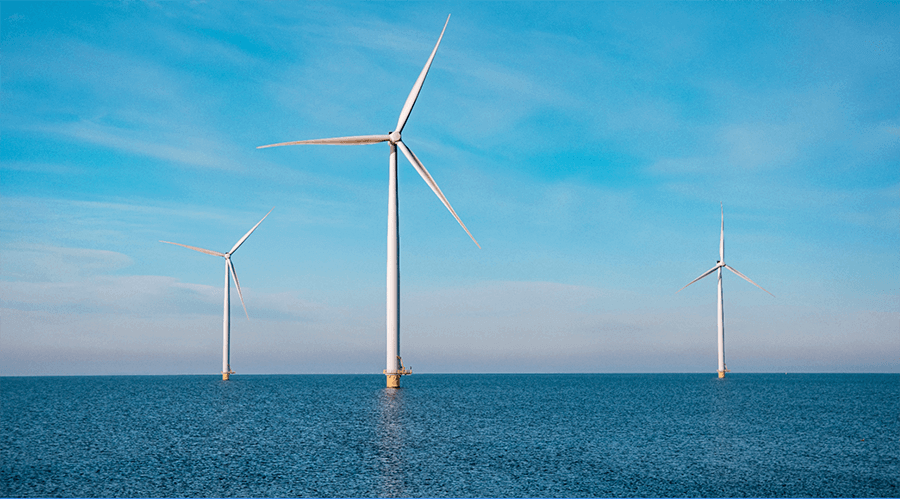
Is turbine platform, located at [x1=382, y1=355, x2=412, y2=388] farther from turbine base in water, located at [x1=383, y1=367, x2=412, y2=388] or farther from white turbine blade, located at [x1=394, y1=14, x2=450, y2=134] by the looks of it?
white turbine blade, located at [x1=394, y1=14, x2=450, y2=134]

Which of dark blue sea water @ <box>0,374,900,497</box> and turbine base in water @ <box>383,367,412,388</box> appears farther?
turbine base in water @ <box>383,367,412,388</box>

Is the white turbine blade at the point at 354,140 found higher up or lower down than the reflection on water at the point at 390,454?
higher up

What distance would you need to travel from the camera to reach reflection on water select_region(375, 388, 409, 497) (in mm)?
30547

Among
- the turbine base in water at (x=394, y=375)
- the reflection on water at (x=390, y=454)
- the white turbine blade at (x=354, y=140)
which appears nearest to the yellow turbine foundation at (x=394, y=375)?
the turbine base in water at (x=394, y=375)

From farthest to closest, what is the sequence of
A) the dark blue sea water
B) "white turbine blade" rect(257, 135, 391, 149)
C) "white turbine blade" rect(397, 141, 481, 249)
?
"white turbine blade" rect(257, 135, 391, 149) → "white turbine blade" rect(397, 141, 481, 249) → the dark blue sea water

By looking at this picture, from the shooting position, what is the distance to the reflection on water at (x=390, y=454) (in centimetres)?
3055

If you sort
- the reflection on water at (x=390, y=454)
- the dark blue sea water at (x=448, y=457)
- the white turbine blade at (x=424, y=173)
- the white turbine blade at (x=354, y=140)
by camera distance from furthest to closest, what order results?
the white turbine blade at (x=354, y=140) < the white turbine blade at (x=424, y=173) < the dark blue sea water at (x=448, y=457) < the reflection on water at (x=390, y=454)

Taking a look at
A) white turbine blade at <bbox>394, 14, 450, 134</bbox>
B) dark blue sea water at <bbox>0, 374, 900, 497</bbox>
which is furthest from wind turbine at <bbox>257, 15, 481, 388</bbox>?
dark blue sea water at <bbox>0, 374, 900, 497</bbox>

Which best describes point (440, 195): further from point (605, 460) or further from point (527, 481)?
point (527, 481)

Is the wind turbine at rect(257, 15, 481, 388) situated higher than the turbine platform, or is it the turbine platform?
the wind turbine at rect(257, 15, 481, 388)

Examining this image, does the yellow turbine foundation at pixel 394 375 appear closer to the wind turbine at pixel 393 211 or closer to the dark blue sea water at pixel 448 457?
the wind turbine at pixel 393 211

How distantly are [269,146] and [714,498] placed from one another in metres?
60.7

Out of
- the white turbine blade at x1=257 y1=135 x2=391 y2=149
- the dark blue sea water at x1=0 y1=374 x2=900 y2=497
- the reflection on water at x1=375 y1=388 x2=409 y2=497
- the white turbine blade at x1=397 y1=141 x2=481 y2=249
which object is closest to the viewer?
the reflection on water at x1=375 y1=388 x2=409 y2=497

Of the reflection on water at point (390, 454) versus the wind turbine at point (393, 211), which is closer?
the reflection on water at point (390, 454)
